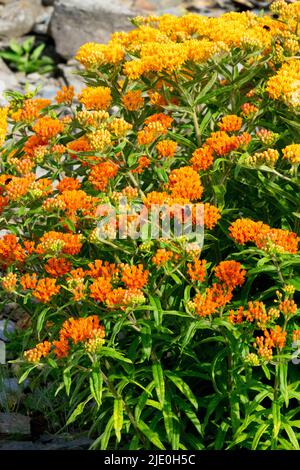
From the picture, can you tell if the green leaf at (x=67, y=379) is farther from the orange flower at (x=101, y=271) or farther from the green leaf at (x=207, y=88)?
the green leaf at (x=207, y=88)

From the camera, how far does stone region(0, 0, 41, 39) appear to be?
11.8 meters

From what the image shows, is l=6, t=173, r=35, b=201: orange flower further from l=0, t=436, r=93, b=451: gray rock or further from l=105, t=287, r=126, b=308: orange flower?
l=0, t=436, r=93, b=451: gray rock

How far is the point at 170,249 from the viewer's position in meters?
3.87

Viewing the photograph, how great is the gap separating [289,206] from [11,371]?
2.35m

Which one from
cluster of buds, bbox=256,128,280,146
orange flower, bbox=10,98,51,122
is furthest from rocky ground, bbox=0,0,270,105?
cluster of buds, bbox=256,128,280,146

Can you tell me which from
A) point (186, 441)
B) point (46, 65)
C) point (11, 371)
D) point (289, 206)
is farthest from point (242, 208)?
point (46, 65)

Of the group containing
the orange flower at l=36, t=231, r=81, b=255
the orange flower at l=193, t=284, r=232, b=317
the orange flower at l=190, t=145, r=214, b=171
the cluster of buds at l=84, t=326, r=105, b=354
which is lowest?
the cluster of buds at l=84, t=326, r=105, b=354

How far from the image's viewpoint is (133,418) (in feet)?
13.2

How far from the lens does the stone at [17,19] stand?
463 inches

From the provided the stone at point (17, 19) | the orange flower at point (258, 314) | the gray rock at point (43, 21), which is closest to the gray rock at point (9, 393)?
the orange flower at point (258, 314)

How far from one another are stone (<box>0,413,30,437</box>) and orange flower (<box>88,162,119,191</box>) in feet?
5.56

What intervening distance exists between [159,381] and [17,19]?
8.95 meters

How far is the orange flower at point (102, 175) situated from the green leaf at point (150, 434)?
3.97 ft

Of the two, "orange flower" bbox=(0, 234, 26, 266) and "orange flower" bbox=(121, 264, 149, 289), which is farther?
"orange flower" bbox=(0, 234, 26, 266)
